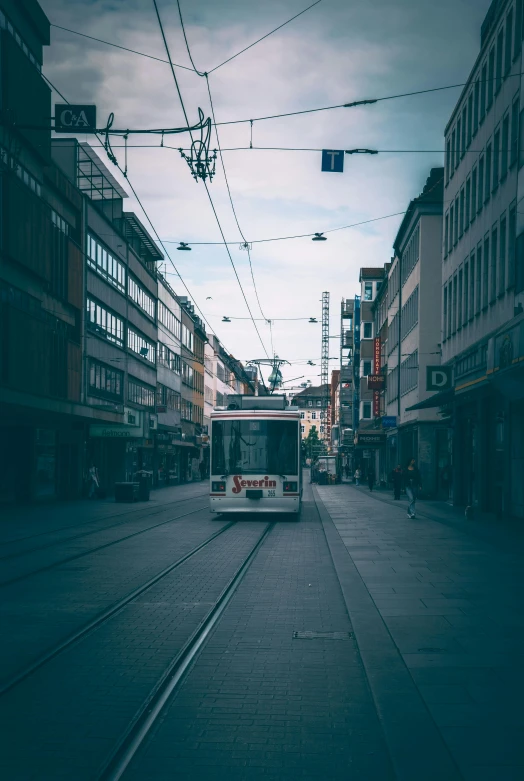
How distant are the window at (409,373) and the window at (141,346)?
1530cm

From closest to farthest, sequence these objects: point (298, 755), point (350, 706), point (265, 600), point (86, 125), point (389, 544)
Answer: point (298, 755), point (350, 706), point (265, 600), point (86, 125), point (389, 544)

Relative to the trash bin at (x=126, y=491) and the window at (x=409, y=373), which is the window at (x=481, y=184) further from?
the window at (x=409, y=373)

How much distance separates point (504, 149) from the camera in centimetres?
2550

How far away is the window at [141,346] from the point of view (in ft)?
169

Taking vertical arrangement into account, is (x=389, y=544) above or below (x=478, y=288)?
below

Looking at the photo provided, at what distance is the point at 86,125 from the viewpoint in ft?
42.4

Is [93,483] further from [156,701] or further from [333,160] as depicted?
[156,701]

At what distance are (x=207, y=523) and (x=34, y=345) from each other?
32.9 ft

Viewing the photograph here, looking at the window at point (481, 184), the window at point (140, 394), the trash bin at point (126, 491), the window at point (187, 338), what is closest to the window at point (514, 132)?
the window at point (481, 184)

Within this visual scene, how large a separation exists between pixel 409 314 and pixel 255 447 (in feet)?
90.3

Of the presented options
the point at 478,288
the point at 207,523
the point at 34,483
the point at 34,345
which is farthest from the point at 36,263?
the point at 478,288

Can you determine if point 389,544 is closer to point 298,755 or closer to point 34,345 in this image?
point 298,755

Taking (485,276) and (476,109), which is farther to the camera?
(476,109)

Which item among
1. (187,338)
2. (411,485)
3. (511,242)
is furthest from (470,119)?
(187,338)
